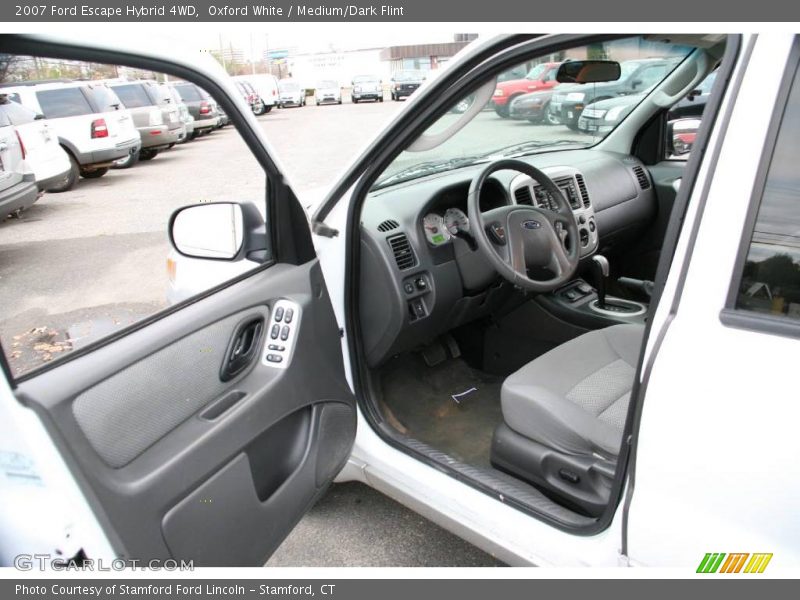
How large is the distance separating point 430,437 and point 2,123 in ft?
14.5

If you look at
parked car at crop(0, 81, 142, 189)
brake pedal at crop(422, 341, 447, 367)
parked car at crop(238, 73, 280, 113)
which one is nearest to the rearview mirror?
brake pedal at crop(422, 341, 447, 367)

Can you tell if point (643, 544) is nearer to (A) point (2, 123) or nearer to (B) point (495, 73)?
(B) point (495, 73)

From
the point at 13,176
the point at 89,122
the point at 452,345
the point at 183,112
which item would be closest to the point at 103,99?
the point at 89,122

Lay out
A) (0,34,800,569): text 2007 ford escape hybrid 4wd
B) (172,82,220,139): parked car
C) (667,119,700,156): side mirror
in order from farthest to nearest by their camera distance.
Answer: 1. (172,82,220,139): parked car
2. (667,119,700,156): side mirror
3. (0,34,800,569): text 2007 ford escape hybrid 4wd

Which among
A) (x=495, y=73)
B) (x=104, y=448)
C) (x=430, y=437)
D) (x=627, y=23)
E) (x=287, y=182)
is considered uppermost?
(x=627, y=23)

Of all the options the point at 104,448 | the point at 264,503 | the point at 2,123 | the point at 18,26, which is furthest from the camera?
the point at 2,123

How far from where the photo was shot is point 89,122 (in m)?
8.16

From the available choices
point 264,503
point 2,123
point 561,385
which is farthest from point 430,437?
point 2,123

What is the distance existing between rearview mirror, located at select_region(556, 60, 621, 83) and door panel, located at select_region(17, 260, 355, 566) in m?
1.36

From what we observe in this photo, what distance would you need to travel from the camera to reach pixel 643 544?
1.35 metres

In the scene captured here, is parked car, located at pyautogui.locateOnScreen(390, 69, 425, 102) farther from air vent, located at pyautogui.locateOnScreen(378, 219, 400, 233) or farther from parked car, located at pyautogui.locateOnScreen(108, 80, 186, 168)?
air vent, located at pyautogui.locateOnScreen(378, 219, 400, 233)

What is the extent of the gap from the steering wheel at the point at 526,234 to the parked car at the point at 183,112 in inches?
378

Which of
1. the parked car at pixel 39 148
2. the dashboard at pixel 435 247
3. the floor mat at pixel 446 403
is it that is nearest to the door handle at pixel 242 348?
the dashboard at pixel 435 247

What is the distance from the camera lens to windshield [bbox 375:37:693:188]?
2.64 meters
